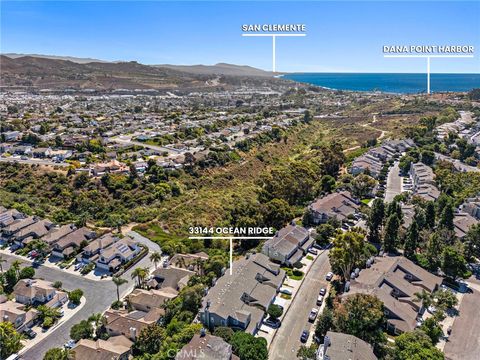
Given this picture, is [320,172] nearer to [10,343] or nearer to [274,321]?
[274,321]

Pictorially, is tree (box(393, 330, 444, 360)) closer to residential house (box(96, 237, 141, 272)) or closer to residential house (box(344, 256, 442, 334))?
residential house (box(344, 256, 442, 334))

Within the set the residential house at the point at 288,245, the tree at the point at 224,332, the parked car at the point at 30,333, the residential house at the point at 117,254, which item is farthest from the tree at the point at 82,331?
the residential house at the point at 288,245

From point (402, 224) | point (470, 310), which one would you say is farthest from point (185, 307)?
point (402, 224)

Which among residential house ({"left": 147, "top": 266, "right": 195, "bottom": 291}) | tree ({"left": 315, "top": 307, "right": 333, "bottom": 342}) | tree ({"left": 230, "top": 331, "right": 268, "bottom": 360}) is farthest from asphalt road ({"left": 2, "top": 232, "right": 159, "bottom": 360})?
tree ({"left": 315, "top": 307, "right": 333, "bottom": 342})

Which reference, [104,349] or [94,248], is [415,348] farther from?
[94,248]

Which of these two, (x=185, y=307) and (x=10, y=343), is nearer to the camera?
(x=10, y=343)

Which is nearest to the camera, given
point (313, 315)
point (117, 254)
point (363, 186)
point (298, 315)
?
point (313, 315)

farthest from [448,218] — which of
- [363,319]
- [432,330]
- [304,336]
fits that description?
[304,336]
